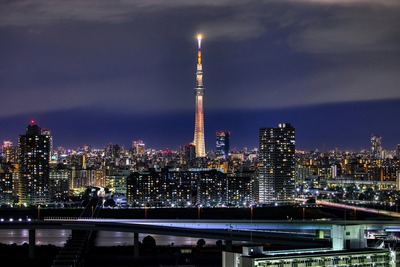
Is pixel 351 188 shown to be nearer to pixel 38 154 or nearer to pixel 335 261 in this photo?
pixel 38 154

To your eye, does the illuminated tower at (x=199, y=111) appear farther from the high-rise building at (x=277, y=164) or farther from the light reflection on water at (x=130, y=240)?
the light reflection on water at (x=130, y=240)

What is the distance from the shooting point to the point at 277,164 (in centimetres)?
8331

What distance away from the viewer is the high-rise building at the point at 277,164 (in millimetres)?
80812

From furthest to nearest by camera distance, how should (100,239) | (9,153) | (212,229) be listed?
1. (9,153)
2. (100,239)
3. (212,229)

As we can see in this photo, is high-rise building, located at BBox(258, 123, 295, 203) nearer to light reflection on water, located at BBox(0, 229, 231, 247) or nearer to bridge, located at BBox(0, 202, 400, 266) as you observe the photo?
light reflection on water, located at BBox(0, 229, 231, 247)

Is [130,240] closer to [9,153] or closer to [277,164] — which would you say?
[277,164]

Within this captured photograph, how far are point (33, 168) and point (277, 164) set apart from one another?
21.7 m

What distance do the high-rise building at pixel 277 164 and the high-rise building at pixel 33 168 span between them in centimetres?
1852

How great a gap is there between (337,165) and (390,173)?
1230 centimetres

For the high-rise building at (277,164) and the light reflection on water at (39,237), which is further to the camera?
the high-rise building at (277,164)

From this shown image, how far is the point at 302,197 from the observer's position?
84062mm

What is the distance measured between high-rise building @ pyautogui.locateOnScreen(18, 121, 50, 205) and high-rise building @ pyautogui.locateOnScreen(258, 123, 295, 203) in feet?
60.8

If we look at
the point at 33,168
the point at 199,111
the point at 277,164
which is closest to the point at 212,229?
the point at 33,168

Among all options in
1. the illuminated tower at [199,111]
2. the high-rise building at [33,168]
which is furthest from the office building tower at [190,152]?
the high-rise building at [33,168]
